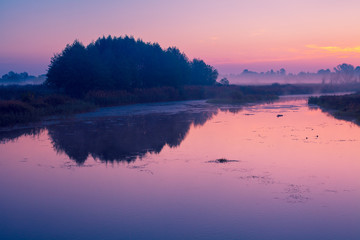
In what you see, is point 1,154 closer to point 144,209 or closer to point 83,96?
point 144,209

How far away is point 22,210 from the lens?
303 inches

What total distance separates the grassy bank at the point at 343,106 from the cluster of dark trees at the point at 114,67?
2434 centimetres

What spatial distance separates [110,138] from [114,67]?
32.0 m

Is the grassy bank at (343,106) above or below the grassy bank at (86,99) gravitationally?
below

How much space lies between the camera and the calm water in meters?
6.64

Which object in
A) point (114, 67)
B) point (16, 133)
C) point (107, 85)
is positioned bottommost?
point (16, 133)

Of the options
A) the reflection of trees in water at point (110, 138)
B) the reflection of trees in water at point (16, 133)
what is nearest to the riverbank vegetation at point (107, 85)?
the reflection of trees in water at point (16, 133)

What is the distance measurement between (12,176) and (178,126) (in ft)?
39.0

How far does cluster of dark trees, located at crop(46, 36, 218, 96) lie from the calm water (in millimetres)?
24765

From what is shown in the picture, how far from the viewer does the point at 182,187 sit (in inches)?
357

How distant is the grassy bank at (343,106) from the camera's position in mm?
24566

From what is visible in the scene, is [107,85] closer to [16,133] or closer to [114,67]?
[114,67]

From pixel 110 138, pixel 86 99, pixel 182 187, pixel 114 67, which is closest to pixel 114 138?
pixel 110 138

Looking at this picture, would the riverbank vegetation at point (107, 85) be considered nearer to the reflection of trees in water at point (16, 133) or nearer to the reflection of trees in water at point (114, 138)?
the reflection of trees in water at point (16, 133)
